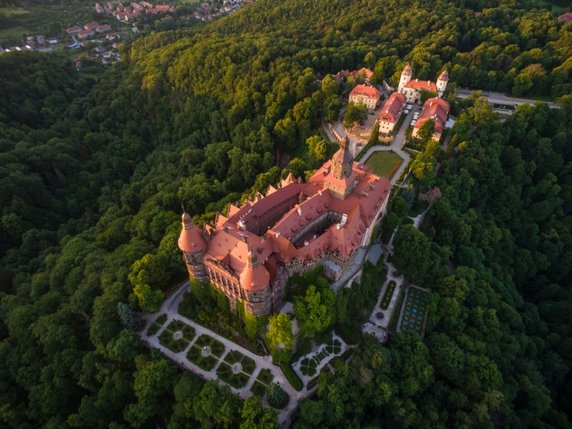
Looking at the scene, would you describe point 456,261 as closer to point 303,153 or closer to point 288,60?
point 303,153

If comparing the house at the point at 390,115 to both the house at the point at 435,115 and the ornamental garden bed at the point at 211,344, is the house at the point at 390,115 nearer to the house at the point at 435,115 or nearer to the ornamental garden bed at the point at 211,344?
the house at the point at 435,115

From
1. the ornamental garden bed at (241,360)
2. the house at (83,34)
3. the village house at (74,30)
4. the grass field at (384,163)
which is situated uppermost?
the village house at (74,30)

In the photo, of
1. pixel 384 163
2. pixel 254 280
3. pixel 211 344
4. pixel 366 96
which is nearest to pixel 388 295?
pixel 254 280

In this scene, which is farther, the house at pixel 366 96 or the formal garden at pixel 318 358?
A: the house at pixel 366 96

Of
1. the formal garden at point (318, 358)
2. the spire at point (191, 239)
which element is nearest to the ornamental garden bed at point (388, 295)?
the formal garden at point (318, 358)

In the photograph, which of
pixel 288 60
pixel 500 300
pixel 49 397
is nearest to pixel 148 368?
pixel 49 397

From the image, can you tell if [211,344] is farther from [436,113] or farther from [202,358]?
[436,113]

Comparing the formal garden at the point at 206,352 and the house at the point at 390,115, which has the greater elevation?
the house at the point at 390,115
